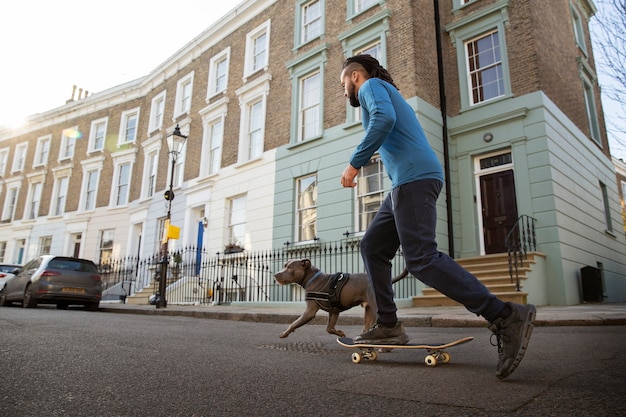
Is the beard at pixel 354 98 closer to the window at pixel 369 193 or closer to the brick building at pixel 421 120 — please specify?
the brick building at pixel 421 120

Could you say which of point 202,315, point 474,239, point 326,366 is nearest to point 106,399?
point 326,366

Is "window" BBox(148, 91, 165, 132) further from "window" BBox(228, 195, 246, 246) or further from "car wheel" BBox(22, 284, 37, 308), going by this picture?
"car wheel" BBox(22, 284, 37, 308)

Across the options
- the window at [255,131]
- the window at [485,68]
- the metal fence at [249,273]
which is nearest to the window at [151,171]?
the metal fence at [249,273]

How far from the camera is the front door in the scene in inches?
458

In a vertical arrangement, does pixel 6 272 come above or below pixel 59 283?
above

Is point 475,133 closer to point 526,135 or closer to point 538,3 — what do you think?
point 526,135

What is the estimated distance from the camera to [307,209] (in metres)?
13.9

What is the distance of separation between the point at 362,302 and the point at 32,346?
9.81 ft

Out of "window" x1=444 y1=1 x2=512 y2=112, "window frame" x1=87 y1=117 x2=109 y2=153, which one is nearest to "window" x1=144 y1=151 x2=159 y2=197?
"window frame" x1=87 y1=117 x2=109 y2=153

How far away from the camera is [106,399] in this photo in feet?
6.82

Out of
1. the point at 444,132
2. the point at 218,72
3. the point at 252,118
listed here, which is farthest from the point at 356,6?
the point at 218,72

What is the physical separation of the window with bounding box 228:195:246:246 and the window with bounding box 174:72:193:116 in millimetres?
6586

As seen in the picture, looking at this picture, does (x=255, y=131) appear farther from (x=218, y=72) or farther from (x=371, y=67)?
(x=371, y=67)

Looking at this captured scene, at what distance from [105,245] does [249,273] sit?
1273cm
